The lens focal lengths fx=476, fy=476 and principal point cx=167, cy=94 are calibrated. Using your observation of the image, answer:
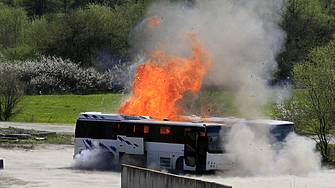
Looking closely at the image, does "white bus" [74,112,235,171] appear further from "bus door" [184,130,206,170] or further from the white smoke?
the white smoke

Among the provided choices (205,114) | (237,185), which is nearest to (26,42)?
(205,114)

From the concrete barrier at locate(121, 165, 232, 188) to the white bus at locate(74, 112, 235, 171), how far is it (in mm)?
5016

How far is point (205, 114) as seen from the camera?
38.9 meters

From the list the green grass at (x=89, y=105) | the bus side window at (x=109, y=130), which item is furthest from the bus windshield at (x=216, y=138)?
the green grass at (x=89, y=105)

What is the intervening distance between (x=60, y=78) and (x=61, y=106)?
13.3m

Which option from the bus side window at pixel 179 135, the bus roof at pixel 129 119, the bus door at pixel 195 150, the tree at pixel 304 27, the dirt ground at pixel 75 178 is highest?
the tree at pixel 304 27

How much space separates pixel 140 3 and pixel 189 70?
49547 mm

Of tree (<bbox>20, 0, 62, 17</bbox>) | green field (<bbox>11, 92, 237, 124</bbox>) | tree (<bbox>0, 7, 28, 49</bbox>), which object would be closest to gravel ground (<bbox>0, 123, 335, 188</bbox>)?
green field (<bbox>11, 92, 237, 124</bbox>)

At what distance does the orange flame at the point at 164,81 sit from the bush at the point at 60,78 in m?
39.0

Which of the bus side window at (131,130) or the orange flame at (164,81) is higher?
the orange flame at (164,81)

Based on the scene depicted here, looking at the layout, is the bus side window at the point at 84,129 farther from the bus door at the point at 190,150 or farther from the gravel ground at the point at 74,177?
the bus door at the point at 190,150

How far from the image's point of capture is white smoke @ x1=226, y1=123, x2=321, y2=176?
71.2 feet

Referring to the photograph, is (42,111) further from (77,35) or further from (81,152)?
(81,152)

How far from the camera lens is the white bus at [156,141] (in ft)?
69.5
